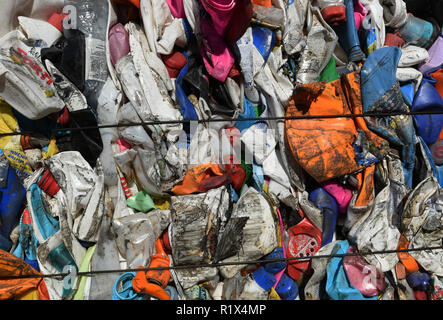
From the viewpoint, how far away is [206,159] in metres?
1.52

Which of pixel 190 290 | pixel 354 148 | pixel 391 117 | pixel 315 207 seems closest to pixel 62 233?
pixel 190 290

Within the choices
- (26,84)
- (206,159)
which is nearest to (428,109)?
(206,159)

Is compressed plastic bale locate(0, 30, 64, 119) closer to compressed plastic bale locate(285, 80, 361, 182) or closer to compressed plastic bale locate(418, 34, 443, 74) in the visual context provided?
compressed plastic bale locate(285, 80, 361, 182)

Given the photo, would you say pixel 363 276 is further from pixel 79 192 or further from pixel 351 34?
pixel 79 192

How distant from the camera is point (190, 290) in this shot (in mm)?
1412

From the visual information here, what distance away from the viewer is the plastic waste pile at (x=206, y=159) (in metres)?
1.42

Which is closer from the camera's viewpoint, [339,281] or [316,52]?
[339,281]

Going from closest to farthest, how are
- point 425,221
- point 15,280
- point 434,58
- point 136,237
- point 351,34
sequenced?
point 15,280, point 136,237, point 425,221, point 351,34, point 434,58

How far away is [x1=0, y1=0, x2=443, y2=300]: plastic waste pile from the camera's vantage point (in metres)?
1.42

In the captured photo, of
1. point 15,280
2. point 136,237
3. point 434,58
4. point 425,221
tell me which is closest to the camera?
point 15,280

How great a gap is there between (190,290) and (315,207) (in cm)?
65

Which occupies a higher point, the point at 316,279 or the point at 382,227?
the point at 382,227
